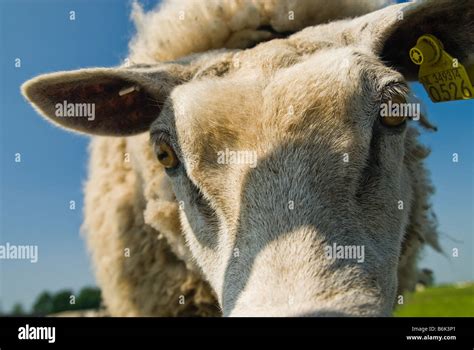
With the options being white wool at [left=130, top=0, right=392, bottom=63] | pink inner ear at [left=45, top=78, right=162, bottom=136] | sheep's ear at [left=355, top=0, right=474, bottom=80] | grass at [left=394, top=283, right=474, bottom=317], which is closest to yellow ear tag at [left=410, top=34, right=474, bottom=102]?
sheep's ear at [left=355, top=0, right=474, bottom=80]

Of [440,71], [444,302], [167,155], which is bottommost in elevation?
[444,302]

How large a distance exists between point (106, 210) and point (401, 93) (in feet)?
9.17

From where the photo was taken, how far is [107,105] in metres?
4.18

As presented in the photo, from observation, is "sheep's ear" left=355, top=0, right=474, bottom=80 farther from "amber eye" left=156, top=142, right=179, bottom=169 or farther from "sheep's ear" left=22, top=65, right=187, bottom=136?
"amber eye" left=156, top=142, right=179, bottom=169

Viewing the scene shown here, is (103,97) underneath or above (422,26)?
underneath

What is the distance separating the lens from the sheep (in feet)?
9.41

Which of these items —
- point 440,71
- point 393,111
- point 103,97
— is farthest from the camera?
point 103,97

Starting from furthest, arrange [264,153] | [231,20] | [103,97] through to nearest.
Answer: [231,20]
[103,97]
[264,153]

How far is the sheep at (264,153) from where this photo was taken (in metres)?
2.87

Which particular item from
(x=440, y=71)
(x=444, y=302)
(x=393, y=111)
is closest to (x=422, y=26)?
(x=440, y=71)

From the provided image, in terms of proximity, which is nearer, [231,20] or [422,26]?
[422,26]

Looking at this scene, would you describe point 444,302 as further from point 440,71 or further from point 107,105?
point 107,105

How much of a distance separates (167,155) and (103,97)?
29.0 inches
